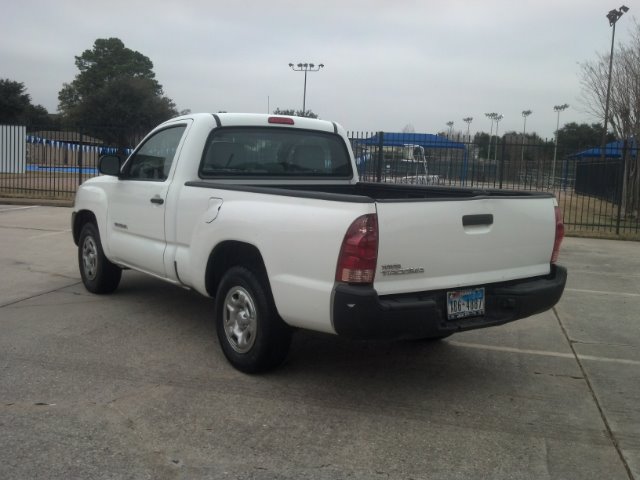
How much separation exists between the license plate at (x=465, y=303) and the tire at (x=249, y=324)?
44.8 inches

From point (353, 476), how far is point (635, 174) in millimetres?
18465

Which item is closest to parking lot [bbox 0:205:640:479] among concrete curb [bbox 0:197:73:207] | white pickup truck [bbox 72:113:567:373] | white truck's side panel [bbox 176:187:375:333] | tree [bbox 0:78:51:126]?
white pickup truck [bbox 72:113:567:373]

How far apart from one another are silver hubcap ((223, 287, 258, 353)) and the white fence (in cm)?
1688

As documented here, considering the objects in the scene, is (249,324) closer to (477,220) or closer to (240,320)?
(240,320)

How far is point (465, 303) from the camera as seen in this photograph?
171 inches

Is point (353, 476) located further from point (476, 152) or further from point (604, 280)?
point (476, 152)

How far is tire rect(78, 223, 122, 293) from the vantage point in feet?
22.8

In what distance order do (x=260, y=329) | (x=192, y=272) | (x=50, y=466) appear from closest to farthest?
1. (x=50, y=466)
2. (x=260, y=329)
3. (x=192, y=272)

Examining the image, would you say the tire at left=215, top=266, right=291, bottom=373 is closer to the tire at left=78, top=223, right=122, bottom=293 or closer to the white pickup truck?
the white pickup truck

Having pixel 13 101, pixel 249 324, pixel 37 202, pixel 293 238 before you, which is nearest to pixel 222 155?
pixel 249 324

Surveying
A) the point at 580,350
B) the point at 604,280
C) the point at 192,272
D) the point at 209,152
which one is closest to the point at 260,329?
the point at 192,272

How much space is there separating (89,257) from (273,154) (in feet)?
8.47

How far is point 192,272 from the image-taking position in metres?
5.21

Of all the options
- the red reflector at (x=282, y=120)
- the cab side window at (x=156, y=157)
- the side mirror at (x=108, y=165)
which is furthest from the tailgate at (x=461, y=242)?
the side mirror at (x=108, y=165)
